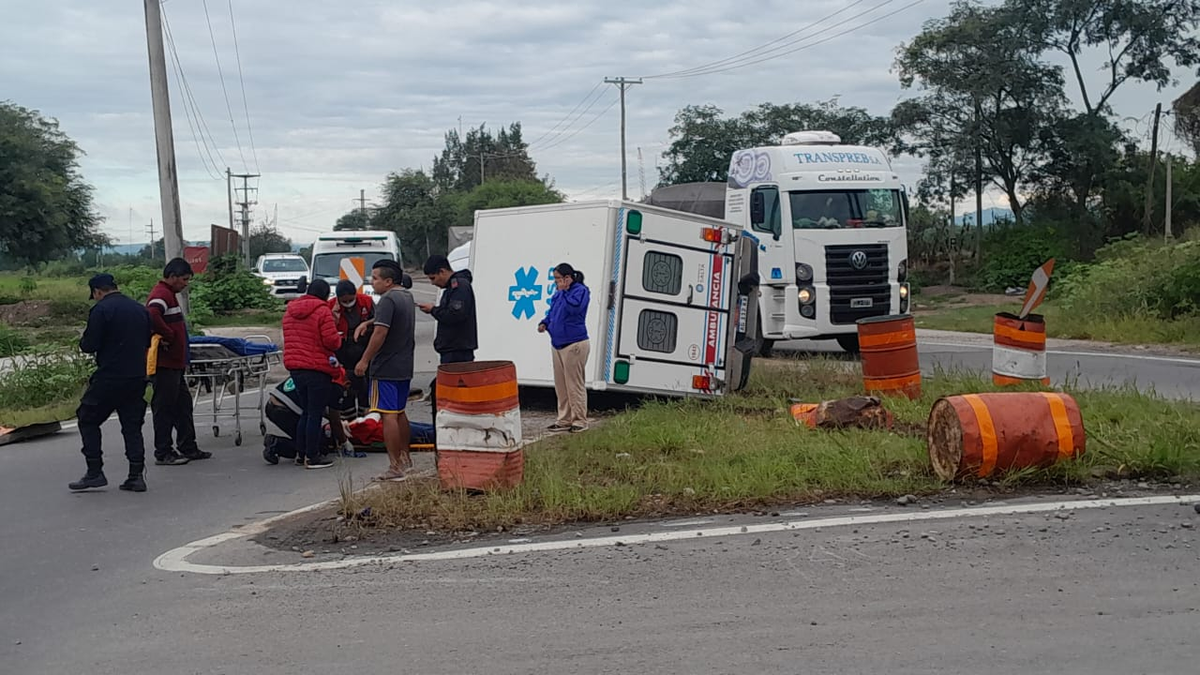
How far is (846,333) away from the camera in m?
18.0

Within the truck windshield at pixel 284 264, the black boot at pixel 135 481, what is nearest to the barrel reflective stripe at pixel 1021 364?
the black boot at pixel 135 481

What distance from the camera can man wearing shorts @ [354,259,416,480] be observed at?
9398 mm

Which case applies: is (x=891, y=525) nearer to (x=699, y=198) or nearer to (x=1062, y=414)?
(x=1062, y=414)

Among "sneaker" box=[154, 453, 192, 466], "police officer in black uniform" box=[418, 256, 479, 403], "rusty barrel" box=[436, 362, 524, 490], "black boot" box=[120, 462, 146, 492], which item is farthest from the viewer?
"sneaker" box=[154, 453, 192, 466]

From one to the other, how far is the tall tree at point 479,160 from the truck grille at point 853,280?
7518 centimetres

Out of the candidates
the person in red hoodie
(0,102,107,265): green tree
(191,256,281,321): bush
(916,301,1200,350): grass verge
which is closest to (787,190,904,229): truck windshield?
(916,301,1200,350): grass verge

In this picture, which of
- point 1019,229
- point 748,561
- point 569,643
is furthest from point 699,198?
point 1019,229

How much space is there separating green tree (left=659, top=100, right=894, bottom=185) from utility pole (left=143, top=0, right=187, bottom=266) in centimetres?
2828

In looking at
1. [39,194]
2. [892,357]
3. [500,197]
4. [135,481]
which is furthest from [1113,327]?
[500,197]

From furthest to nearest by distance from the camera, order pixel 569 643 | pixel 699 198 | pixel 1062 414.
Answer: pixel 699 198 → pixel 1062 414 → pixel 569 643

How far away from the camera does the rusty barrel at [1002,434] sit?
782cm

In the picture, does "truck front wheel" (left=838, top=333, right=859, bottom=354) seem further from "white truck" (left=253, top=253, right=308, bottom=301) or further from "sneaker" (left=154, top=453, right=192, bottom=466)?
"white truck" (left=253, top=253, right=308, bottom=301)

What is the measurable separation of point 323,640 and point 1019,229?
3665cm

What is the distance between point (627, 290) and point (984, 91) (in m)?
27.2
